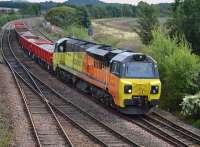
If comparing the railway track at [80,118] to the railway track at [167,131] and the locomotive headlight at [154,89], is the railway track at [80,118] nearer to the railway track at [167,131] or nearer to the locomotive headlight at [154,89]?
the railway track at [167,131]

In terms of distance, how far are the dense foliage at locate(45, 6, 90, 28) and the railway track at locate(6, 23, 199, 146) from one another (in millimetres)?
53617

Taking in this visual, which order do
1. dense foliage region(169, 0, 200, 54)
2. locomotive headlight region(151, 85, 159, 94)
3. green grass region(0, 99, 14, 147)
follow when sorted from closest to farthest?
1. green grass region(0, 99, 14, 147)
2. locomotive headlight region(151, 85, 159, 94)
3. dense foliage region(169, 0, 200, 54)

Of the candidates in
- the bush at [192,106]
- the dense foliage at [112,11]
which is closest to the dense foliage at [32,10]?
the dense foliage at [112,11]

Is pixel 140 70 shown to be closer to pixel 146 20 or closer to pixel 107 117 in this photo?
pixel 107 117

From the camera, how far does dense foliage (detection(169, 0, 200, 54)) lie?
125 feet

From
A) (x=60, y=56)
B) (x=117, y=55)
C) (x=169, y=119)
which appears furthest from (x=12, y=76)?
(x=169, y=119)

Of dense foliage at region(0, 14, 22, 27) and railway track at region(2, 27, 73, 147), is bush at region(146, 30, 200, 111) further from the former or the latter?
dense foliage at region(0, 14, 22, 27)

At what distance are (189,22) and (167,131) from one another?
19244 millimetres

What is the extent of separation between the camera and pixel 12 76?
121 ft

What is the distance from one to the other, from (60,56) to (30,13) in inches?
5446

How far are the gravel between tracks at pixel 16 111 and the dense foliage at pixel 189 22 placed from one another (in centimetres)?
1379

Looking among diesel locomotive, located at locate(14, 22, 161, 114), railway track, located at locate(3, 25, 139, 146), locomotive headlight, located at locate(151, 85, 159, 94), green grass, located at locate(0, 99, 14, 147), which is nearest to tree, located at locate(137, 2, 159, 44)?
railway track, located at locate(3, 25, 139, 146)

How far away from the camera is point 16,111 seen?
80.4 ft

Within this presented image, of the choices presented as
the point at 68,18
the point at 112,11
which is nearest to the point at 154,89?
the point at 68,18
